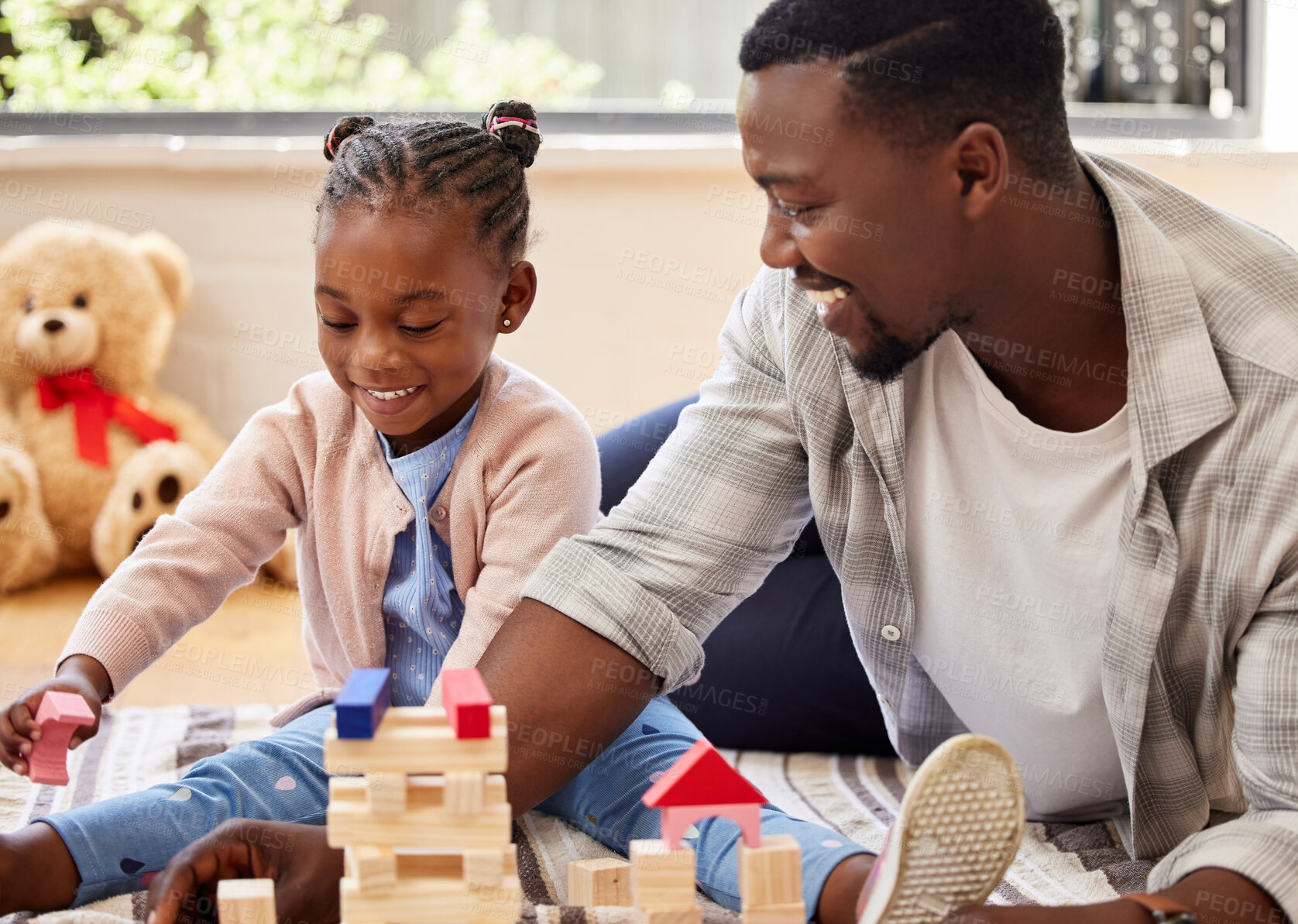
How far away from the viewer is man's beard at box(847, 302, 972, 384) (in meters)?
1.04

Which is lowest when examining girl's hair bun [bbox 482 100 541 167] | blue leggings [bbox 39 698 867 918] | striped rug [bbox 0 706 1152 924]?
striped rug [bbox 0 706 1152 924]

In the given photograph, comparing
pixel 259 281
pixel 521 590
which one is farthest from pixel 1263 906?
pixel 259 281

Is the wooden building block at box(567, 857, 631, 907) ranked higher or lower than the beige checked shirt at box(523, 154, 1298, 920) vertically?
lower

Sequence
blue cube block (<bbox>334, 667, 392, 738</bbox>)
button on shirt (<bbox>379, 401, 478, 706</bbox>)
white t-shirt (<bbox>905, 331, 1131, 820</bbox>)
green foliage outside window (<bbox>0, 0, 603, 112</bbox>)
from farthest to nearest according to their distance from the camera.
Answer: green foliage outside window (<bbox>0, 0, 603, 112</bbox>)
button on shirt (<bbox>379, 401, 478, 706</bbox>)
white t-shirt (<bbox>905, 331, 1131, 820</bbox>)
blue cube block (<bbox>334, 667, 392, 738</bbox>)

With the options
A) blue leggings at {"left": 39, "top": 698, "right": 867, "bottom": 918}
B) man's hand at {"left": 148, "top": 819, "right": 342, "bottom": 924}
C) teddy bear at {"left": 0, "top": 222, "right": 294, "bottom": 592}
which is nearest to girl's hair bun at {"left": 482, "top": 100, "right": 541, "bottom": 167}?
blue leggings at {"left": 39, "top": 698, "right": 867, "bottom": 918}

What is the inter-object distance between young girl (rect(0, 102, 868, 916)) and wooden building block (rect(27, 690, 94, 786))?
33mm

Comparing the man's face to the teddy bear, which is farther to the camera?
the teddy bear

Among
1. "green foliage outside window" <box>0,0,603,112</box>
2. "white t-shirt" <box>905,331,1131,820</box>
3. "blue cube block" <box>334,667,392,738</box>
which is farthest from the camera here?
"green foliage outside window" <box>0,0,603,112</box>

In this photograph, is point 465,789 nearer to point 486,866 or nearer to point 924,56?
point 486,866

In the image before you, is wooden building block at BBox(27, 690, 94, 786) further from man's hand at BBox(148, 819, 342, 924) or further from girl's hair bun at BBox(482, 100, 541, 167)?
A: girl's hair bun at BBox(482, 100, 541, 167)

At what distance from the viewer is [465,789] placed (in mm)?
719

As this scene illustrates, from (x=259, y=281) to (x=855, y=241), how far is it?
6.37 ft

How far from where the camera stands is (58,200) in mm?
2580

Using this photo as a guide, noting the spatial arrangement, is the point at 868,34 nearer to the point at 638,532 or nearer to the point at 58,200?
the point at 638,532
